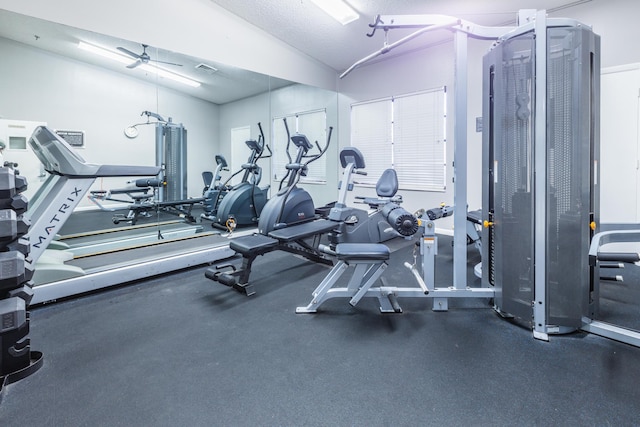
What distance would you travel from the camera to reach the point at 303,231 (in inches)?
131

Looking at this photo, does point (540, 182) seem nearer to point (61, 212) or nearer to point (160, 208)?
point (61, 212)

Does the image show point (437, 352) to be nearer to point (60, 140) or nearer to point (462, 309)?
point (462, 309)

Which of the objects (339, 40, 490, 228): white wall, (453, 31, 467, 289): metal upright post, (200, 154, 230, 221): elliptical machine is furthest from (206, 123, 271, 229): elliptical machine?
(453, 31, 467, 289): metal upright post

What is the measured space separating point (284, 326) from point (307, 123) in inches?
192

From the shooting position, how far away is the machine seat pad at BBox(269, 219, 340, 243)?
124 inches

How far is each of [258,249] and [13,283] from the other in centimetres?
164

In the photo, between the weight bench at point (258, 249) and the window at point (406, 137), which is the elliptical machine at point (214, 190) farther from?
the window at point (406, 137)

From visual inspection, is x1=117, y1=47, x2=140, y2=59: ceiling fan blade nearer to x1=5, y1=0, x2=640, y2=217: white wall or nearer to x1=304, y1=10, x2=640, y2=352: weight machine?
x1=5, y1=0, x2=640, y2=217: white wall

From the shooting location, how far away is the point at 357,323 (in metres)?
2.25

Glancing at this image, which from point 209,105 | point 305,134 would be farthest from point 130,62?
point 305,134

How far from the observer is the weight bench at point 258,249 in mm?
2781

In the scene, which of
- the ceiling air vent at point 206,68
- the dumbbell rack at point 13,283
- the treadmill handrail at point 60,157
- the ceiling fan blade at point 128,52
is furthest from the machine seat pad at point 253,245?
the ceiling air vent at point 206,68

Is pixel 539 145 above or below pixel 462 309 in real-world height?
above

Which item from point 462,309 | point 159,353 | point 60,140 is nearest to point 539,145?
point 462,309
